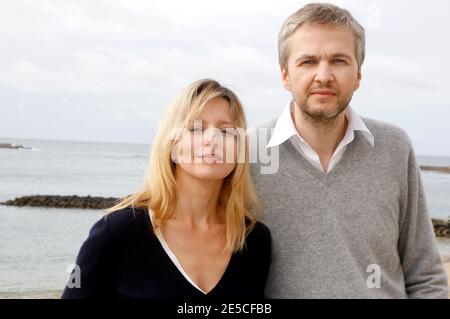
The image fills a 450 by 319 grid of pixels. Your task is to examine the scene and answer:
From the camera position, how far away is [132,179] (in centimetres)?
5016

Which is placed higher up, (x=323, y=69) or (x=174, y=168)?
(x=323, y=69)

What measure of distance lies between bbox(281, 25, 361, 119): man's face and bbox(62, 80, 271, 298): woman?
1.19 feet

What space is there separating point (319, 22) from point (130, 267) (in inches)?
52.3

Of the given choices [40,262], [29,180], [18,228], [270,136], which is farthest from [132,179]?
[270,136]

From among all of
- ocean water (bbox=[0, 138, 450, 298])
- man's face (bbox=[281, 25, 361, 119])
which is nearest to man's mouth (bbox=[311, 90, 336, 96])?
man's face (bbox=[281, 25, 361, 119])

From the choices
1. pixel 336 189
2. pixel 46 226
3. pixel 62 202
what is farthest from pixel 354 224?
pixel 62 202

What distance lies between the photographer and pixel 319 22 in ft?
8.30

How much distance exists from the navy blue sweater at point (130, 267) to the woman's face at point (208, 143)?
29 cm

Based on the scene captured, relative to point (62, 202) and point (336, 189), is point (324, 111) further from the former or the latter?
point (62, 202)

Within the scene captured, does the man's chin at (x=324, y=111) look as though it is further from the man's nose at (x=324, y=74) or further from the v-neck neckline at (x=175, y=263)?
the v-neck neckline at (x=175, y=263)

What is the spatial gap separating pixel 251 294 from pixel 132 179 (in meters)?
48.6
